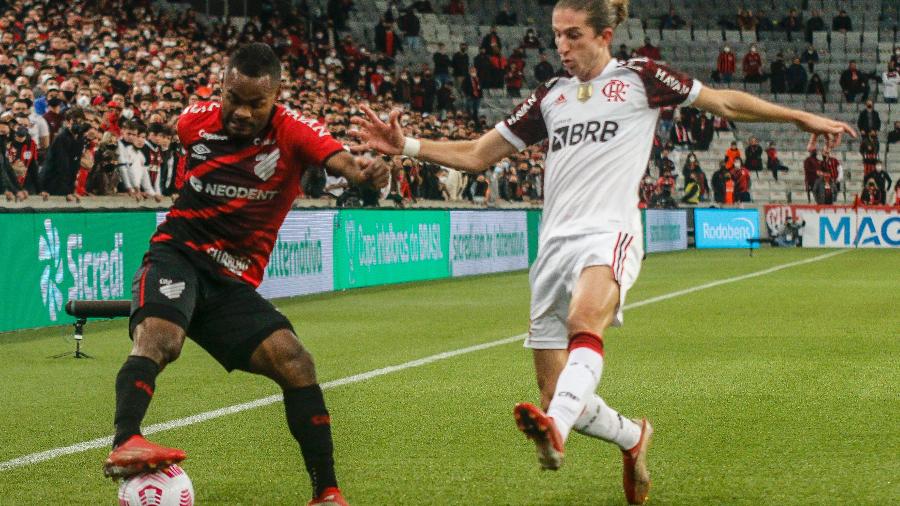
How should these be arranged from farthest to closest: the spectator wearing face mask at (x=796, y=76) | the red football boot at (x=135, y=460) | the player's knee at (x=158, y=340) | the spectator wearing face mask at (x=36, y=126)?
the spectator wearing face mask at (x=796, y=76), the spectator wearing face mask at (x=36, y=126), the player's knee at (x=158, y=340), the red football boot at (x=135, y=460)

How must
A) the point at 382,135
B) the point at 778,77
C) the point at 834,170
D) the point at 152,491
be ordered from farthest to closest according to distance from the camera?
the point at 778,77 < the point at 834,170 < the point at 382,135 < the point at 152,491

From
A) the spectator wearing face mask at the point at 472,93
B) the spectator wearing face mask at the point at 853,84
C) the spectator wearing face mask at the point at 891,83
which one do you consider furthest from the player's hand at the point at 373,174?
the spectator wearing face mask at the point at 891,83

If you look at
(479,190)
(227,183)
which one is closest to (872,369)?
(227,183)

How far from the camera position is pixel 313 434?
17.6ft

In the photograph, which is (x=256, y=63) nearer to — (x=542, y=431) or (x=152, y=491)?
(x=152, y=491)

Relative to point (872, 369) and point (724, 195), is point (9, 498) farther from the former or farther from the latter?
point (724, 195)

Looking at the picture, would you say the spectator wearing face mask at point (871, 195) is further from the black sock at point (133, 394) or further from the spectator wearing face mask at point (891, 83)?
the black sock at point (133, 394)

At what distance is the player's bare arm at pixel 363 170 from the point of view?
5246mm

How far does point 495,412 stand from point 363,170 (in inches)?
134

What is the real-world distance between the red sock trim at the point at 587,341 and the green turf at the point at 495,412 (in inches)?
37.8

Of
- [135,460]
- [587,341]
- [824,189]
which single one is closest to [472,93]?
[824,189]

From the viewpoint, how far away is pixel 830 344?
12.4 meters

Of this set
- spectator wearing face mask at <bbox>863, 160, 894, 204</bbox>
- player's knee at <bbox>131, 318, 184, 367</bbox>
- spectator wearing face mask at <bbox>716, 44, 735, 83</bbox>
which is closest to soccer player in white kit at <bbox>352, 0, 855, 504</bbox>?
player's knee at <bbox>131, 318, 184, 367</bbox>

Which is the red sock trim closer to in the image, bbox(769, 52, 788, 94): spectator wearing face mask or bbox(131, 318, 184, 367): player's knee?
bbox(131, 318, 184, 367): player's knee
